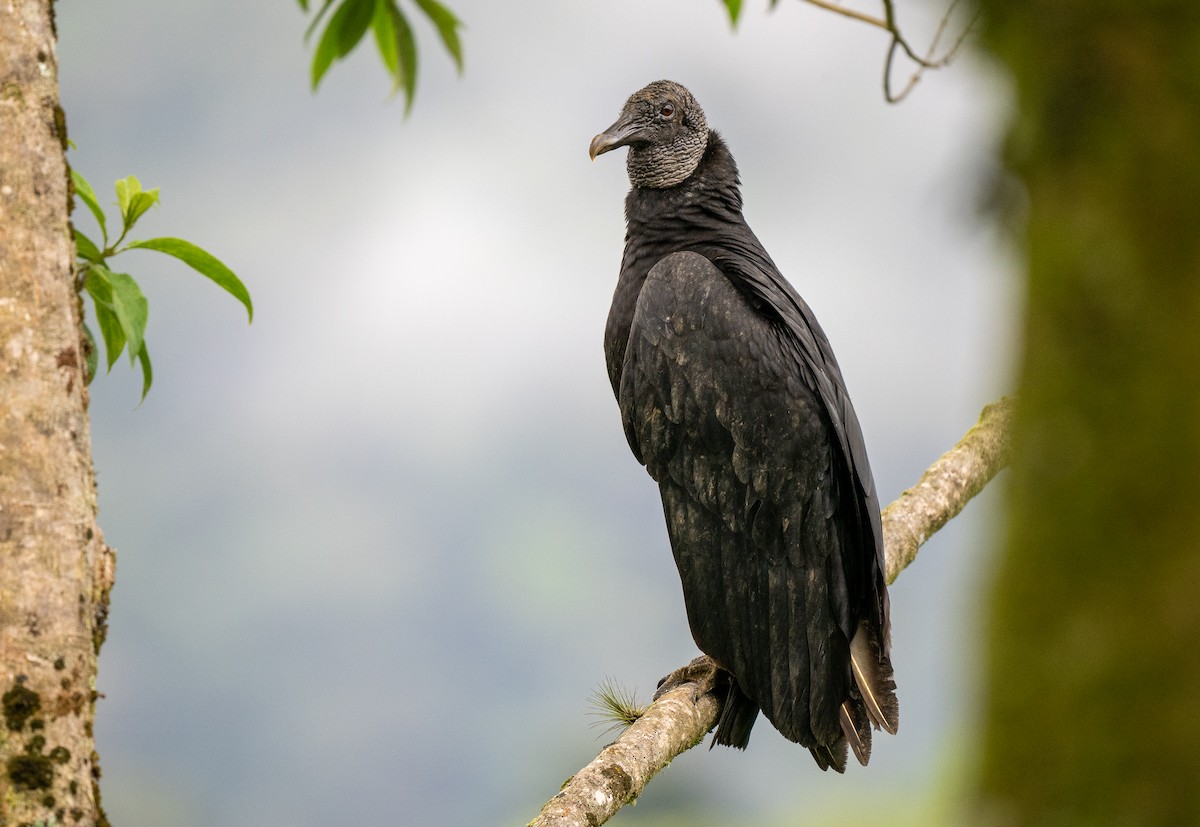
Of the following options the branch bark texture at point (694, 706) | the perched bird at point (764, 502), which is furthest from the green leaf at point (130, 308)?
the perched bird at point (764, 502)

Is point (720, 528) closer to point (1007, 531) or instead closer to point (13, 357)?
point (13, 357)

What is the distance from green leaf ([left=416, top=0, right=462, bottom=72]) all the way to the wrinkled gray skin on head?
2.18 m

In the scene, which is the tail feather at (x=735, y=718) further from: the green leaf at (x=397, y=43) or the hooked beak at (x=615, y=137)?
the green leaf at (x=397, y=43)

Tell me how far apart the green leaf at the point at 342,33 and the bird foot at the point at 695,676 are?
218 cm

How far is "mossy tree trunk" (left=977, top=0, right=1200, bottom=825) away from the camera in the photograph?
0.80 meters

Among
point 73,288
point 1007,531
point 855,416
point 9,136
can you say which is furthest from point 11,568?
point 855,416

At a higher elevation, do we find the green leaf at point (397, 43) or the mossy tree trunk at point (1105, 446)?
the green leaf at point (397, 43)

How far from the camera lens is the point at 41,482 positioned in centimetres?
151

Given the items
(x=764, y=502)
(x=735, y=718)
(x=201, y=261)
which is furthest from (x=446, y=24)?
(x=735, y=718)

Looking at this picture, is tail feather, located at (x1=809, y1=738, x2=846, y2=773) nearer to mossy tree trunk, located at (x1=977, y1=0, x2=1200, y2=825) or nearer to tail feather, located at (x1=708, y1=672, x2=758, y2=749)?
tail feather, located at (x1=708, y1=672, x2=758, y2=749)

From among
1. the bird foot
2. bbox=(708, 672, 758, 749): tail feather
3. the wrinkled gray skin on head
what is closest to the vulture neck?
the wrinkled gray skin on head

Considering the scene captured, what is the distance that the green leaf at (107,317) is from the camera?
76.4 inches

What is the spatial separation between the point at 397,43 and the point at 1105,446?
1.45 metres

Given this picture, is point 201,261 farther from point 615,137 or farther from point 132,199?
point 615,137
